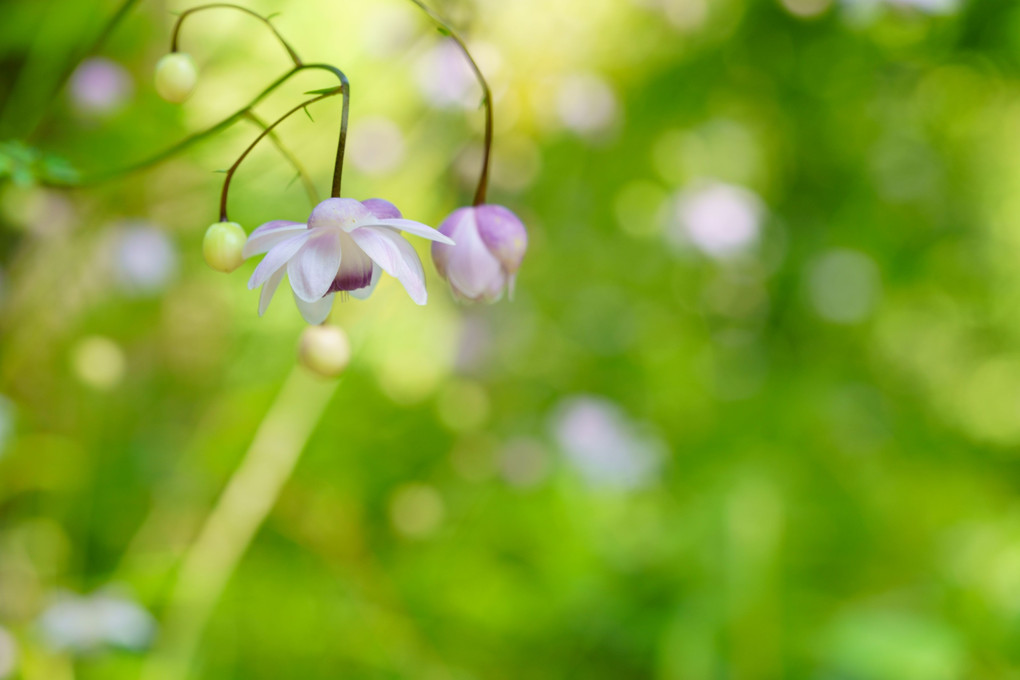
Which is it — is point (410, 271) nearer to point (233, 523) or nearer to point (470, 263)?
point (470, 263)

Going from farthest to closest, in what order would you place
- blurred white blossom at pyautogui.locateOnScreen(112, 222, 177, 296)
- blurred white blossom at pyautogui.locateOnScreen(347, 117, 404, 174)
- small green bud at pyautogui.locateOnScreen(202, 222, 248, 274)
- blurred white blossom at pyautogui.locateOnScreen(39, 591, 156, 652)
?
blurred white blossom at pyautogui.locateOnScreen(347, 117, 404, 174), blurred white blossom at pyautogui.locateOnScreen(112, 222, 177, 296), blurred white blossom at pyautogui.locateOnScreen(39, 591, 156, 652), small green bud at pyautogui.locateOnScreen(202, 222, 248, 274)

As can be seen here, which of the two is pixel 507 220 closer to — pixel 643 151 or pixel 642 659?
pixel 642 659

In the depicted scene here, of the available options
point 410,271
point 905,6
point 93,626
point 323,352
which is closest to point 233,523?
point 93,626

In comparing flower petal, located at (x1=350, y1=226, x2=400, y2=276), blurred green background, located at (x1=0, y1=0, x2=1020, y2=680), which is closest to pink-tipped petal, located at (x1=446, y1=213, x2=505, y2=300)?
Answer: flower petal, located at (x1=350, y1=226, x2=400, y2=276)

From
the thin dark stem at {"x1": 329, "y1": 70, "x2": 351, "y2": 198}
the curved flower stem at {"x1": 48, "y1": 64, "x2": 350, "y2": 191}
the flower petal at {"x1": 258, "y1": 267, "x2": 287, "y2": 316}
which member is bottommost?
the flower petal at {"x1": 258, "y1": 267, "x2": 287, "y2": 316}

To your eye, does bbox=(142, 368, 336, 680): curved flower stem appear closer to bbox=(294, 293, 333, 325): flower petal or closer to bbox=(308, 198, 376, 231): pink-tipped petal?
bbox=(294, 293, 333, 325): flower petal

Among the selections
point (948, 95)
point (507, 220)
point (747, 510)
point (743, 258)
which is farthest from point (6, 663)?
point (948, 95)

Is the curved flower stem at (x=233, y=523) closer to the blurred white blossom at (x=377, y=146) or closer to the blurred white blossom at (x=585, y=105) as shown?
the blurred white blossom at (x=377, y=146)
